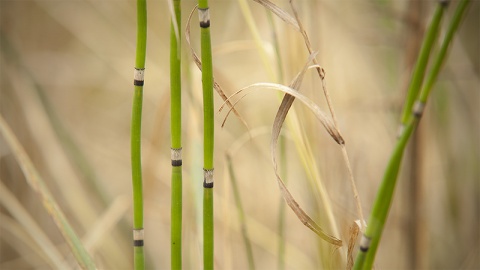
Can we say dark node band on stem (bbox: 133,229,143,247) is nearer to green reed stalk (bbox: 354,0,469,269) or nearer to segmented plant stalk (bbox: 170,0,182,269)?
segmented plant stalk (bbox: 170,0,182,269)

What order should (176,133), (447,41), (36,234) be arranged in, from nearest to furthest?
(447,41) < (176,133) < (36,234)

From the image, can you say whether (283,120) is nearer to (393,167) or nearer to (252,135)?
(393,167)

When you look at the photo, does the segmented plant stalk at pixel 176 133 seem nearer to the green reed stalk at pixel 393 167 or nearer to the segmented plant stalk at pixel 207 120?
the segmented plant stalk at pixel 207 120

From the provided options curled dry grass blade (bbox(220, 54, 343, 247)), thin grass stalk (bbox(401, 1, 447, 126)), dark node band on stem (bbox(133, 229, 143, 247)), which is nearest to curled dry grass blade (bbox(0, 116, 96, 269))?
dark node band on stem (bbox(133, 229, 143, 247))

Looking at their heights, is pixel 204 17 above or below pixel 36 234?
above

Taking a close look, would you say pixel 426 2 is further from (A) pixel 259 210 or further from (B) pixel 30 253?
(B) pixel 30 253

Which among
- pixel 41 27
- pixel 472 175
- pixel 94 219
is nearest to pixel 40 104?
pixel 94 219

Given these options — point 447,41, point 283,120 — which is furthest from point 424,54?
point 283,120
